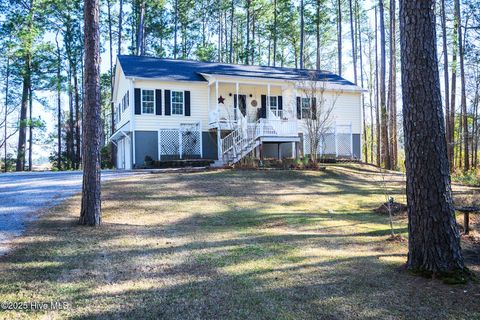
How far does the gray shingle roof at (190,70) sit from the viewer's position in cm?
1883

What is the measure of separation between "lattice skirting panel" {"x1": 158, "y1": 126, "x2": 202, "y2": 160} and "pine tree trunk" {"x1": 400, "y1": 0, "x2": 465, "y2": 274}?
1412 centimetres

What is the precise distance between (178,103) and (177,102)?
2.8 inches

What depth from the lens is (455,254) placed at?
4699 millimetres

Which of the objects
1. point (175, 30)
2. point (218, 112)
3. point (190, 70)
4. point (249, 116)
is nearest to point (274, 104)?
point (249, 116)

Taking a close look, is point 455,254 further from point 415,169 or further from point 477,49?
point 477,49

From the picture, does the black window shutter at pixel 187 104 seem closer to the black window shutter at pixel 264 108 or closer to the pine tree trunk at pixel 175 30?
the black window shutter at pixel 264 108

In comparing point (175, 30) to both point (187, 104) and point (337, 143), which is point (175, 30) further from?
point (337, 143)

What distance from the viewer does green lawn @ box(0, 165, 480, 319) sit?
12.2 ft

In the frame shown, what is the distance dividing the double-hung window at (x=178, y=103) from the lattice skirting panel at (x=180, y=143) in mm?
967

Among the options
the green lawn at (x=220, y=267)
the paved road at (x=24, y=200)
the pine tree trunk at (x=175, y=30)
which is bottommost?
the green lawn at (x=220, y=267)

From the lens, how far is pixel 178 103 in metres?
Result: 18.8

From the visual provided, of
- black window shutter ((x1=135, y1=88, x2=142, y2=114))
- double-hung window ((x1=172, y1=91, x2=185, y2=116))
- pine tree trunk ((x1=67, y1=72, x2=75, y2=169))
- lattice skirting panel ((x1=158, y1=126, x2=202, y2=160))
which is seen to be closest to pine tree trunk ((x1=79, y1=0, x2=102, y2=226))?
lattice skirting panel ((x1=158, y1=126, x2=202, y2=160))

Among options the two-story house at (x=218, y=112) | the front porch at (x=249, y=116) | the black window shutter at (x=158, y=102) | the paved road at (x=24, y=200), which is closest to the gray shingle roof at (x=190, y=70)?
the two-story house at (x=218, y=112)

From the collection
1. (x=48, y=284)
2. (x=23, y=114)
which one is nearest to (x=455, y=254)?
(x=48, y=284)
